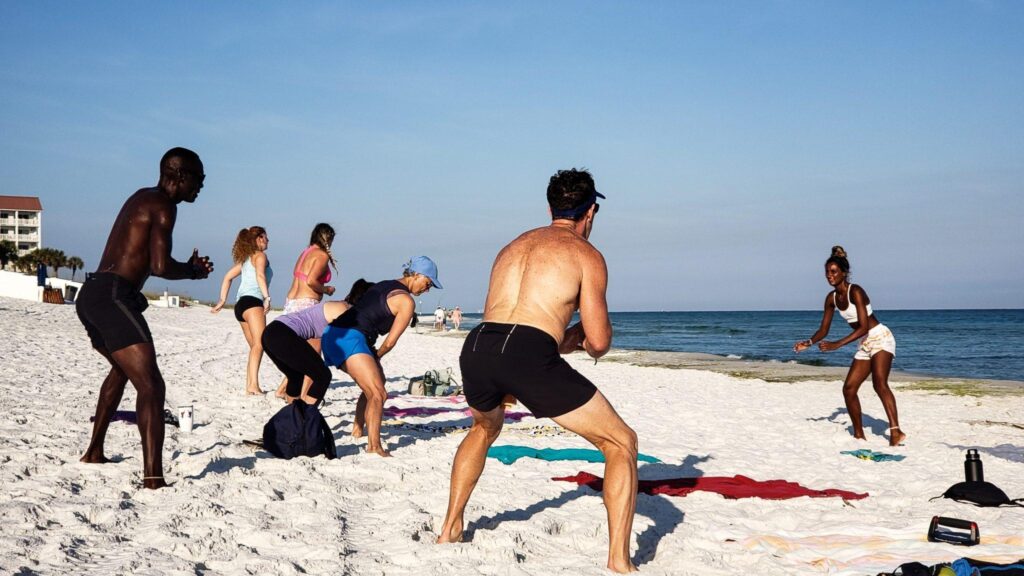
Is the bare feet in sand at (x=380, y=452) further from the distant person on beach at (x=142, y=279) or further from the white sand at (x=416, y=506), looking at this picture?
the distant person on beach at (x=142, y=279)

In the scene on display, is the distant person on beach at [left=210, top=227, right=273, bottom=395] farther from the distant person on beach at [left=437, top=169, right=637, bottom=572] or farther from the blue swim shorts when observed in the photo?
the distant person on beach at [left=437, top=169, right=637, bottom=572]

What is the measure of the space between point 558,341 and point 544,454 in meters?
3.47

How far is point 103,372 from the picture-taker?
11094 mm

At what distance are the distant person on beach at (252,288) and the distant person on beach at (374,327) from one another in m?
2.89

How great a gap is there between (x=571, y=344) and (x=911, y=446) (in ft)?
20.3

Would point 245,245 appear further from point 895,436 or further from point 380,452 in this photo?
point 895,436

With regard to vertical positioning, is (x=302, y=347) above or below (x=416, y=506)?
above

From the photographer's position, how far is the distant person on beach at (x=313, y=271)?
340 inches

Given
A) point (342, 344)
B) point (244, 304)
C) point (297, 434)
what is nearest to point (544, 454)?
point (342, 344)

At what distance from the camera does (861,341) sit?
8.77 metres

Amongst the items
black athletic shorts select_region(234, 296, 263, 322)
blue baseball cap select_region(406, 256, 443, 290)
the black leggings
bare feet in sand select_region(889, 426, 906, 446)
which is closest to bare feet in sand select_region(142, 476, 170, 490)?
the black leggings

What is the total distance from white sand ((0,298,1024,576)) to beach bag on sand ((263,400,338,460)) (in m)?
0.14

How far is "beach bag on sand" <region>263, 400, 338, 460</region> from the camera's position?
609cm

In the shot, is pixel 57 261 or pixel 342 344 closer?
pixel 342 344
